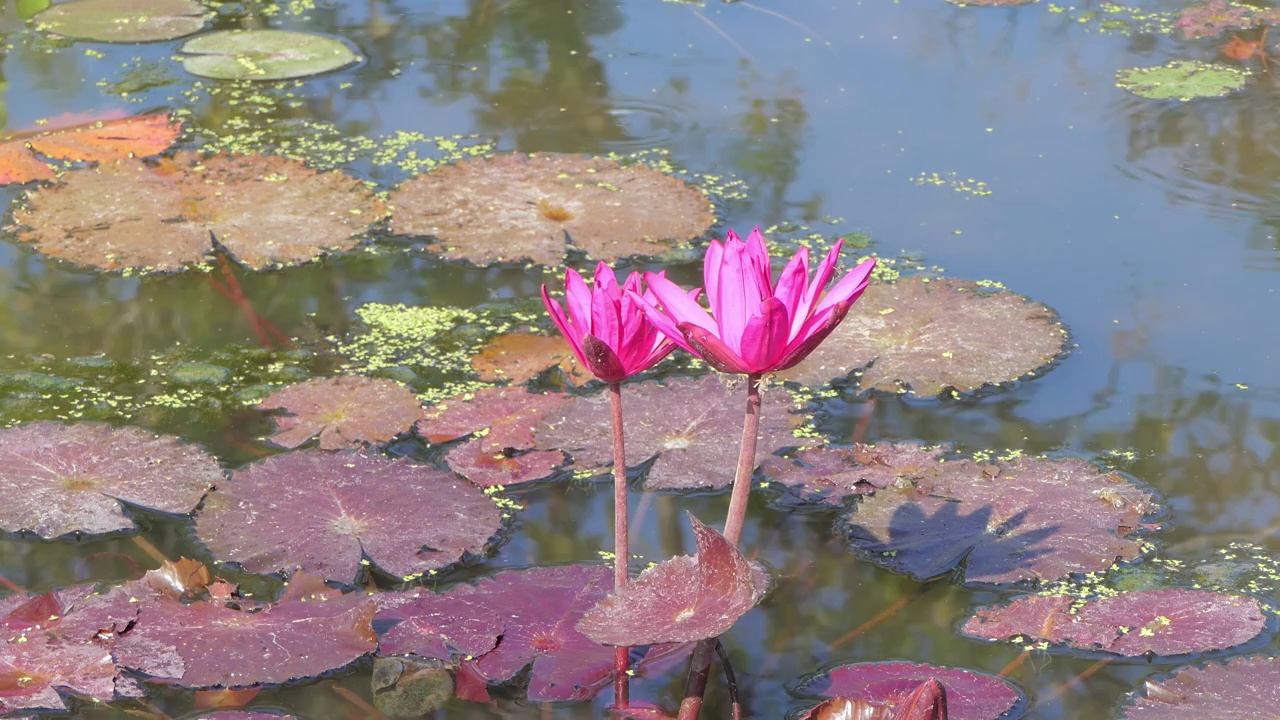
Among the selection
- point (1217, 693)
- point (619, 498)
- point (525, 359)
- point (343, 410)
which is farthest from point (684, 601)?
point (525, 359)

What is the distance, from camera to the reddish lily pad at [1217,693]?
187 centimetres

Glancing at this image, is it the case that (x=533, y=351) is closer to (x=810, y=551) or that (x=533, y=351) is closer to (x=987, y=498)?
(x=810, y=551)

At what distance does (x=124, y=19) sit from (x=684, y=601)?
14.9 feet

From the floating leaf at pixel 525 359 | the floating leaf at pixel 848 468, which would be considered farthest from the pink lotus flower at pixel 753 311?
the floating leaf at pixel 525 359

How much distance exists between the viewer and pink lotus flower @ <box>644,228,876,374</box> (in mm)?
1557

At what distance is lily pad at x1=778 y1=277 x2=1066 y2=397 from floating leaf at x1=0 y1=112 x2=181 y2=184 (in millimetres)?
2323

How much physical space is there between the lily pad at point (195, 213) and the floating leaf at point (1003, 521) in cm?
178

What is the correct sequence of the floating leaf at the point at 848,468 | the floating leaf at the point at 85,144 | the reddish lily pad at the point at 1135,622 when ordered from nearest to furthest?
the reddish lily pad at the point at 1135,622 < the floating leaf at the point at 848,468 < the floating leaf at the point at 85,144

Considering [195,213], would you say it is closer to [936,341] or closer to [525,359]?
[525,359]

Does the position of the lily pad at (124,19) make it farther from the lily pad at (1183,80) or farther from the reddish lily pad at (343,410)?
the lily pad at (1183,80)

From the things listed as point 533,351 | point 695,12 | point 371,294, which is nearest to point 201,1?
point 695,12

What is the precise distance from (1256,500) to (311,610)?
1.84 m

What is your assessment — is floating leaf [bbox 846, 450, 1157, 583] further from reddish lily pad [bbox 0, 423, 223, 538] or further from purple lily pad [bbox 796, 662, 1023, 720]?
reddish lily pad [bbox 0, 423, 223, 538]

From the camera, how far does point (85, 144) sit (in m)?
4.07
